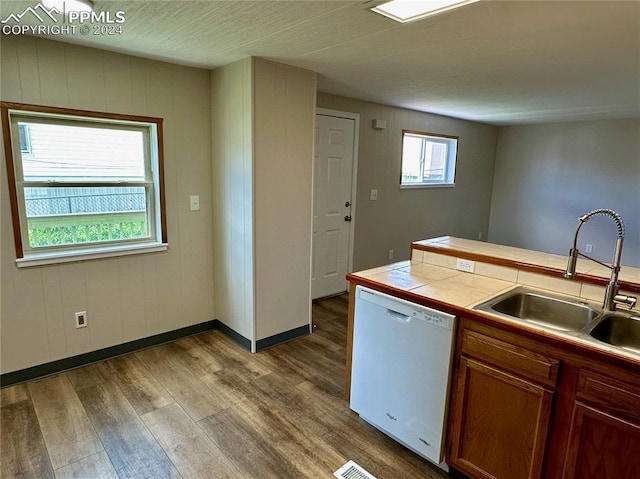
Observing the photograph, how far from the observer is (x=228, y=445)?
2.07 metres

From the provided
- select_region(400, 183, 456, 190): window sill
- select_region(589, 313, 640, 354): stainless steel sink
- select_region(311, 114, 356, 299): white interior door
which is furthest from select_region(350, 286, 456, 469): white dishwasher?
select_region(400, 183, 456, 190): window sill

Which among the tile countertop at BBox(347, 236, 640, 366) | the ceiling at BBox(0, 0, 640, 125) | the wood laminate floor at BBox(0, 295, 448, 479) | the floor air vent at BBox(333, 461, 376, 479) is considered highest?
the ceiling at BBox(0, 0, 640, 125)

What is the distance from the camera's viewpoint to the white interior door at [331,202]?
160 inches

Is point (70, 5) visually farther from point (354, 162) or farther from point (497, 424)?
point (354, 162)

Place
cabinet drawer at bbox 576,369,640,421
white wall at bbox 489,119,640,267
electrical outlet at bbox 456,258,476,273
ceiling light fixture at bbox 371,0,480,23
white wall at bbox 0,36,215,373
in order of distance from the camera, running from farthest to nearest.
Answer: white wall at bbox 489,119,640,267
white wall at bbox 0,36,215,373
electrical outlet at bbox 456,258,476,273
ceiling light fixture at bbox 371,0,480,23
cabinet drawer at bbox 576,369,640,421

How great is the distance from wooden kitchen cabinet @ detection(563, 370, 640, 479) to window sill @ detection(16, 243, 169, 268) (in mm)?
2830

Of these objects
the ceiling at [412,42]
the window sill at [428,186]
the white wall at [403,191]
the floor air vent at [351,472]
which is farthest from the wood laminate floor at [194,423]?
the window sill at [428,186]

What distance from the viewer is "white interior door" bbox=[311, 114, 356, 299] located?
13.3ft

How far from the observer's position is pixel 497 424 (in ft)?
5.43

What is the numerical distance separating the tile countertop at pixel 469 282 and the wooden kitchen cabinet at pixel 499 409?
11 centimetres

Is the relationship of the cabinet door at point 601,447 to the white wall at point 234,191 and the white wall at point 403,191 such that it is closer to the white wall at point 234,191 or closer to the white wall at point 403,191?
the white wall at point 234,191

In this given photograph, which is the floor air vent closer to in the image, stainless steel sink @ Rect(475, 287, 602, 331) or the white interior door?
stainless steel sink @ Rect(475, 287, 602, 331)

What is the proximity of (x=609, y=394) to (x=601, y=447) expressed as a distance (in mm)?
214

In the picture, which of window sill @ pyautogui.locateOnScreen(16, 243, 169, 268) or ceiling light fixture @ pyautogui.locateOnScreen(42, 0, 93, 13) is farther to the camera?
window sill @ pyautogui.locateOnScreen(16, 243, 169, 268)
